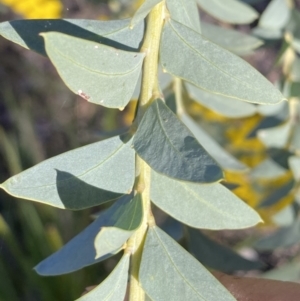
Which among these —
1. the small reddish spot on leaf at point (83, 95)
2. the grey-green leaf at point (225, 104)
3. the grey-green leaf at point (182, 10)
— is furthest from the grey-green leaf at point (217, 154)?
the small reddish spot on leaf at point (83, 95)

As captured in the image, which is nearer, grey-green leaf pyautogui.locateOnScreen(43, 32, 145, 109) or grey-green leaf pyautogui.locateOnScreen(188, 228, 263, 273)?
grey-green leaf pyautogui.locateOnScreen(43, 32, 145, 109)

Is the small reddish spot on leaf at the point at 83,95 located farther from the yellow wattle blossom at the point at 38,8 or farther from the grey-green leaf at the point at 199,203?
the yellow wattle blossom at the point at 38,8

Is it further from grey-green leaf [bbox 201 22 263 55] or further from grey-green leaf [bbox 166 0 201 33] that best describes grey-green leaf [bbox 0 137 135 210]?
grey-green leaf [bbox 201 22 263 55]

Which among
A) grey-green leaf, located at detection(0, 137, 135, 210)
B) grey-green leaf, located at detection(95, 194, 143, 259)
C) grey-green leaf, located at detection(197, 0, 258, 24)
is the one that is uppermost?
grey-green leaf, located at detection(197, 0, 258, 24)

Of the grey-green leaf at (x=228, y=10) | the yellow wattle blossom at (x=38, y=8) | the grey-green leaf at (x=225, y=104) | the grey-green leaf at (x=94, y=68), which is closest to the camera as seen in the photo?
the grey-green leaf at (x=94, y=68)

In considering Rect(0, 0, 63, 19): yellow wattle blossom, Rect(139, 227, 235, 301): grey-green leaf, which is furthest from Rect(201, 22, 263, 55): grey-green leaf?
Rect(0, 0, 63, 19): yellow wattle blossom

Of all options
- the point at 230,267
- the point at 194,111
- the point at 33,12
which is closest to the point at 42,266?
the point at 230,267

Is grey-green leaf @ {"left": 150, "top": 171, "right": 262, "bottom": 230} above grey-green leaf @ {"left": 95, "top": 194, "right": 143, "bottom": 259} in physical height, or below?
below
